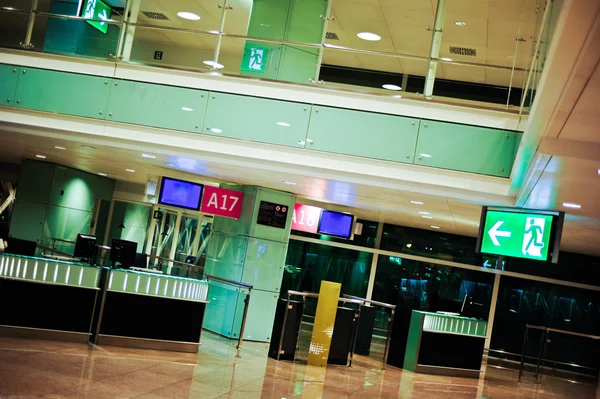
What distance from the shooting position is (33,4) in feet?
34.8

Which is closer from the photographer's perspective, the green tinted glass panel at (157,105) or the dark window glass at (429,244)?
the green tinted glass panel at (157,105)

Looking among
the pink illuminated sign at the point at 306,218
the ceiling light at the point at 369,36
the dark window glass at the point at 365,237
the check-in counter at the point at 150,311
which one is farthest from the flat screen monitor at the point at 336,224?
the check-in counter at the point at 150,311

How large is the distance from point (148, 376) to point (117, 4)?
5.67 metres

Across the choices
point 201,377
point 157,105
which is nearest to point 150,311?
point 201,377

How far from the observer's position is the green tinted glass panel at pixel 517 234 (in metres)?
7.69

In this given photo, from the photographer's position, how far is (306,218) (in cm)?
1434

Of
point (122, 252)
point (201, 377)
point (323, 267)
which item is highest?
point (323, 267)

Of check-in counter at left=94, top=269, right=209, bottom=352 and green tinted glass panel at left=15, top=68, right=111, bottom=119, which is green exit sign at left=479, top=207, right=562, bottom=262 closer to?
check-in counter at left=94, top=269, right=209, bottom=352

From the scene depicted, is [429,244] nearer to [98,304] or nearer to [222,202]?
[222,202]

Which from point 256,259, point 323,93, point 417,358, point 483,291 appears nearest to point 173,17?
point 323,93

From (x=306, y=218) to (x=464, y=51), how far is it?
491cm

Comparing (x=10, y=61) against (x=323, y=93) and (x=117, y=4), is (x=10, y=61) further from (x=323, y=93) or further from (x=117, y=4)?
(x=323, y=93)

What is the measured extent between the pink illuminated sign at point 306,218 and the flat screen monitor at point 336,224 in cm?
13

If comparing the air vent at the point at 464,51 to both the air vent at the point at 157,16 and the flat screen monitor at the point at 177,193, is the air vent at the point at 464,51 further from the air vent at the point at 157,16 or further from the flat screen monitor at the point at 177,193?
the flat screen monitor at the point at 177,193
